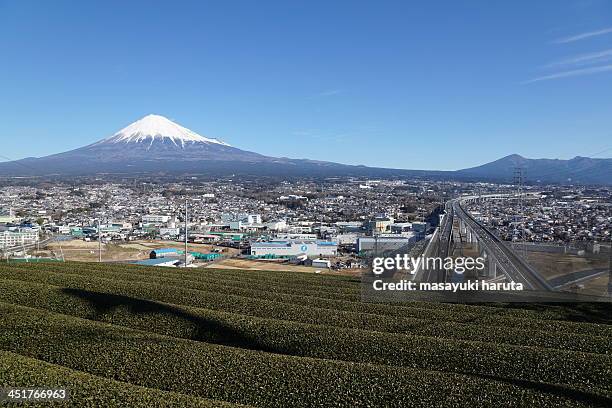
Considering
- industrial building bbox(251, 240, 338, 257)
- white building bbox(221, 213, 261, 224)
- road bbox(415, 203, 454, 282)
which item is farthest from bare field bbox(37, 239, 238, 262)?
road bbox(415, 203, 454, 282)

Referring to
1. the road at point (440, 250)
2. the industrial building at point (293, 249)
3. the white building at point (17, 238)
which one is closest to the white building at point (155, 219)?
the white building at point (17, 238)

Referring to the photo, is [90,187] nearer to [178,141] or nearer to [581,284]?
[581,284]

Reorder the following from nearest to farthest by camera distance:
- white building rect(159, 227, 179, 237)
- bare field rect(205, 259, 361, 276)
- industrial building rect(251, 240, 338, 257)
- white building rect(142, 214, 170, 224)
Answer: bare field rect(205, 259, 361, 276)
industrial building rect(251, 240, 338, 257)
white building rect(159, 227, 179, 237)
white building rect(142, 214, 170, 224)

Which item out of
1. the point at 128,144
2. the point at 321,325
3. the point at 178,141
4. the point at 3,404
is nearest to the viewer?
the point at 3,404

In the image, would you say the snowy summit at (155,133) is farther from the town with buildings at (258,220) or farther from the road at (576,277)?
the road at (576,277)

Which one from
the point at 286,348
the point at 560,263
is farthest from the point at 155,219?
the point at 286,348

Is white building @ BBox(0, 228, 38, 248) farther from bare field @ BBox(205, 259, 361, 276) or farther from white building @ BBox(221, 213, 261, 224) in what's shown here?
white building @ BBox(221, 213, 261, 224)

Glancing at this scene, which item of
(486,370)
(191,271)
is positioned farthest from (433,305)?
(191,271)
